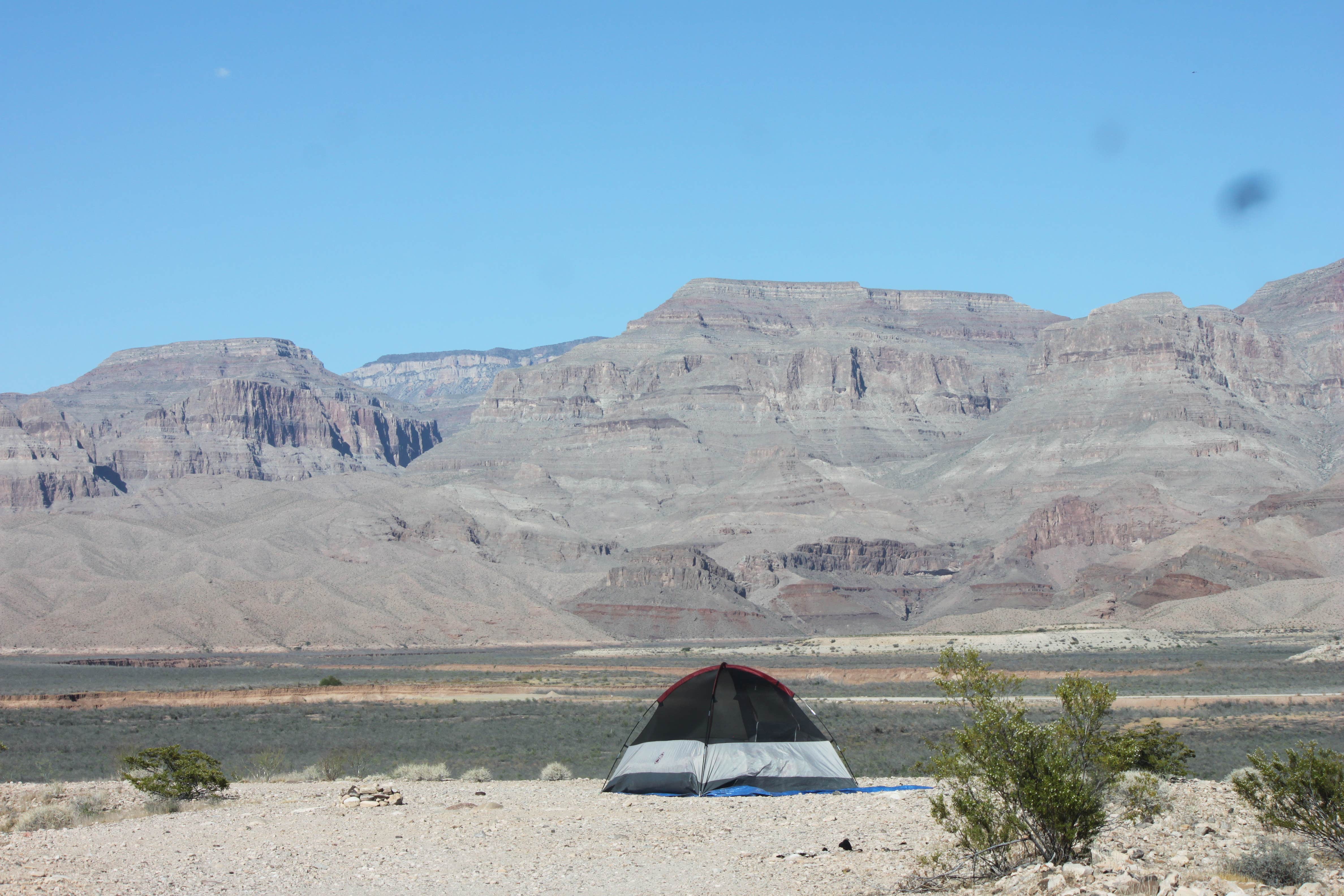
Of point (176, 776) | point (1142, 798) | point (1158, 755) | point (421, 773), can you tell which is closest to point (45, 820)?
point (176, 776)

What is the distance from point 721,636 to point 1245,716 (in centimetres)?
8856

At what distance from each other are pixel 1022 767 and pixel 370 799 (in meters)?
10.5

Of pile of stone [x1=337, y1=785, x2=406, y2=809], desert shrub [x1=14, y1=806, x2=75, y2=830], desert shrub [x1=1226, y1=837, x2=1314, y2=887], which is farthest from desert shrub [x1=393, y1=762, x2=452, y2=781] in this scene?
desert shrub [x1=1226, y1=837, x2=1314, y2=887]

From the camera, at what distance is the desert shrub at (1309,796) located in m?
12.0

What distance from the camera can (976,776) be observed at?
13.3 m

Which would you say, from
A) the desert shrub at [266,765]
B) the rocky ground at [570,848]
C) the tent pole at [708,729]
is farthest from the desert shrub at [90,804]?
the tent pole at [708,729]

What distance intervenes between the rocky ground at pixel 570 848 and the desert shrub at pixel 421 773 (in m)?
3.34

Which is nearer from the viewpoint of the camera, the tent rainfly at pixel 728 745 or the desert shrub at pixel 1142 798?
the desert shrub at pixel 1142 798

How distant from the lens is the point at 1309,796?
12328mm

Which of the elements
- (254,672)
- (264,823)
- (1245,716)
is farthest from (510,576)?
(264,823)

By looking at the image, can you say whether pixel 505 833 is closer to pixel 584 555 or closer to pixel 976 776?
pixel 976 776

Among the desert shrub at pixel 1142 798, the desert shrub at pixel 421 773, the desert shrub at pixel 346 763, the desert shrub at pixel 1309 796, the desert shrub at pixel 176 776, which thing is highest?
the desert shrub at pixel 1309 796

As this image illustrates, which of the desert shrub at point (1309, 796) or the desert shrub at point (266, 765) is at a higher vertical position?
the desert shrub at point (1309, 796)

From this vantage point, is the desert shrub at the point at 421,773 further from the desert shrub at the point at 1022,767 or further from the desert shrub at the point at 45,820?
the desert shrub at the point at 1022,767
